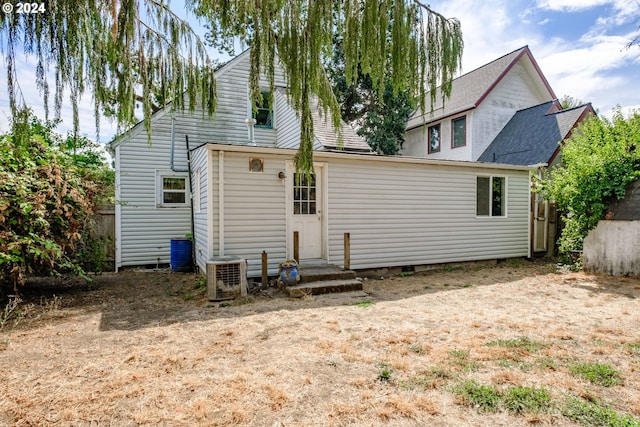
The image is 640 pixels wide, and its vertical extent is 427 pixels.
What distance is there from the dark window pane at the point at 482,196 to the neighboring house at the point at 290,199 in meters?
0.03

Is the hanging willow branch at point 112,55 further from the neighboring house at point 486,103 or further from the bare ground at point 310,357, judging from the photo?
the neighboring house at point 486,103

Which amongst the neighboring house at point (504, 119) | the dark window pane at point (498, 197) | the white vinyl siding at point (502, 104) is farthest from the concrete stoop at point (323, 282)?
the white vinyl siding at point (502, 104)

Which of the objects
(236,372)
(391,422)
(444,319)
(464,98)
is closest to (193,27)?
(236,372)

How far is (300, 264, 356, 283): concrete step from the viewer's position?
6.12 meters

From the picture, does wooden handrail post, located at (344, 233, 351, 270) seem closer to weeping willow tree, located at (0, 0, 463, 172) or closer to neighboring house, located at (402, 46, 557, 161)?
weeping willow tree, located at (0, 0, 463, 172)

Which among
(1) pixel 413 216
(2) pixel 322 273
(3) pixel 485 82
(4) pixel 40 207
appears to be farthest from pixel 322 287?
(3) pixel 485 82

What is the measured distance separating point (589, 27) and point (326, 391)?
8.02 metres

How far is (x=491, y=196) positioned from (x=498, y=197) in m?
0.33

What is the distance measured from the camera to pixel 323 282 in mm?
6129

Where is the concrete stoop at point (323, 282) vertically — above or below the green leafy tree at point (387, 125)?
below

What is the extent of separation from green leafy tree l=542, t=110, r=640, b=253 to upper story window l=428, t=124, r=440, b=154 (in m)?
7.51

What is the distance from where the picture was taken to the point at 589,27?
21.1 ft

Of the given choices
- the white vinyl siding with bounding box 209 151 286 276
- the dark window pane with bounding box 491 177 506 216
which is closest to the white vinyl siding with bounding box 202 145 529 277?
the white vinyl siding with bounding box 209 151 286 276

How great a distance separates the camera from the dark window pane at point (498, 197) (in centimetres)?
906
